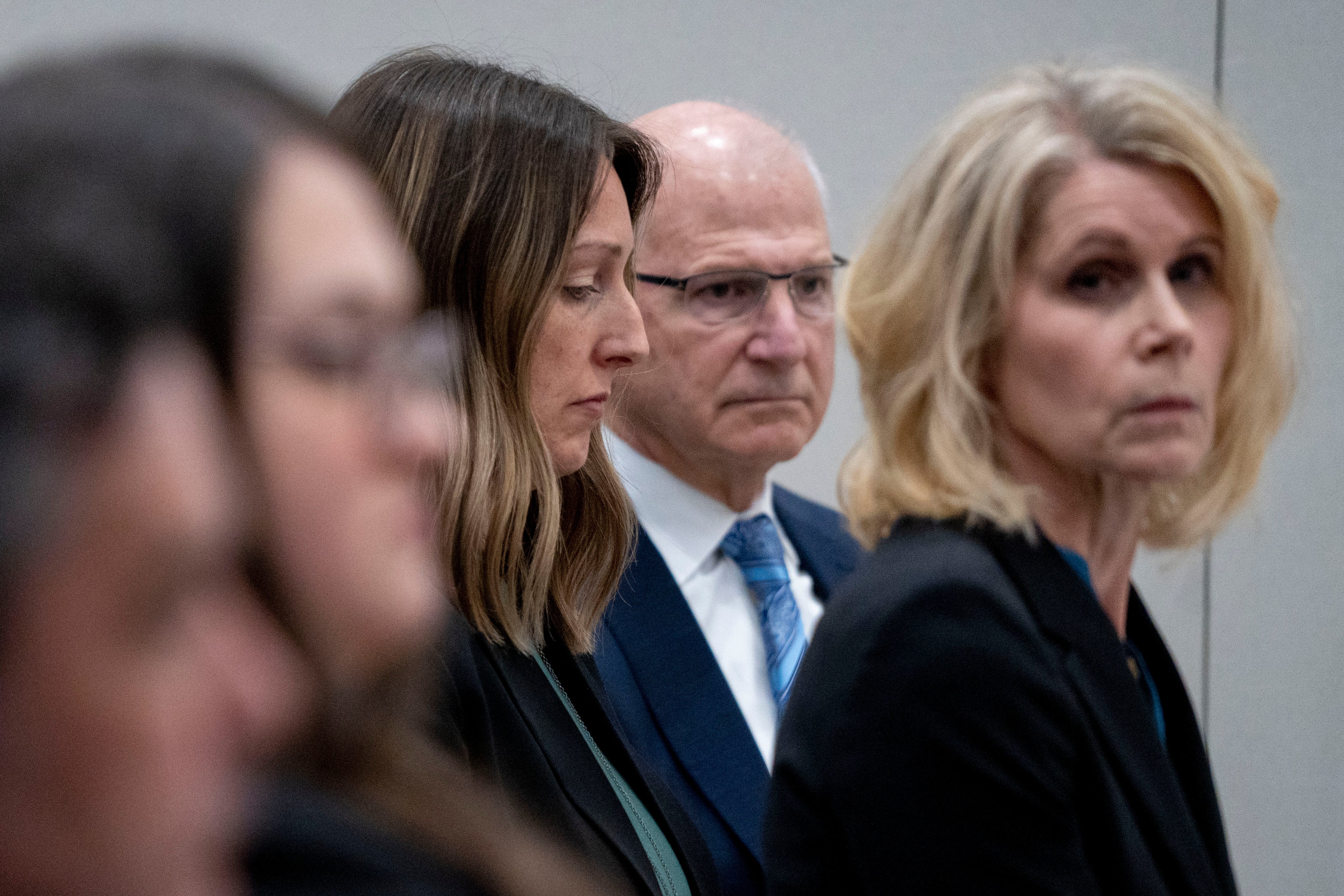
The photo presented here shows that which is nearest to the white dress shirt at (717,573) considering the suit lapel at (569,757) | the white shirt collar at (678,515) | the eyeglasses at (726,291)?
the white shirt collar at (678,515)

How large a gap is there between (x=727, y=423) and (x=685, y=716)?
0.50 m

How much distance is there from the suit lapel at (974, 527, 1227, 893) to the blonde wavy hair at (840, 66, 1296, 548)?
0.04 meters

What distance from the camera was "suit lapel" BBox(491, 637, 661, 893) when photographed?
1.13m

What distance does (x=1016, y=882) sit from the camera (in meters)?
0.95

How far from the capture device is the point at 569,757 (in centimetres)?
116

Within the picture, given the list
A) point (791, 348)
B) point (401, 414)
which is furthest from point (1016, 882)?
point (791, 348)

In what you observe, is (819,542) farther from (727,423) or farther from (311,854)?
(311,854)

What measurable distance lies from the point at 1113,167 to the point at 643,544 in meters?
0.87

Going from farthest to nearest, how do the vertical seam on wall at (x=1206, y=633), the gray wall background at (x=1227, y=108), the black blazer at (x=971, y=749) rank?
the vertical seam on wall at (x=1206, y=633), the gray wall background at (x=1227, y=108), the black blazer at (x=971, y=749)

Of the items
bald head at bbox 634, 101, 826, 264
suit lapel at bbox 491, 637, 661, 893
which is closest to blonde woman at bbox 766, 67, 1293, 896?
suit lapel at bbox 491, 637, 661, 893

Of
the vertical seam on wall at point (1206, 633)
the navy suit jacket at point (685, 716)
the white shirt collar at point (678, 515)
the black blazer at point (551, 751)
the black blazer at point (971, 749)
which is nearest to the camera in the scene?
the black blazer at point (971, 749)

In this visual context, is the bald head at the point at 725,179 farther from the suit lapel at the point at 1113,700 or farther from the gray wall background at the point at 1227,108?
the suit lapel at the point at 1113,700

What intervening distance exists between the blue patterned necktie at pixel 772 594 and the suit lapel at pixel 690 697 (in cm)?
13

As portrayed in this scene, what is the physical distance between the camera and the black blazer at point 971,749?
96cm
